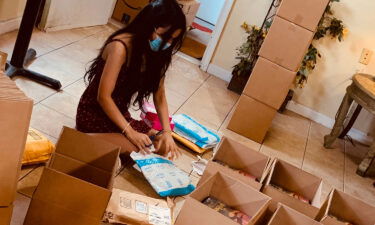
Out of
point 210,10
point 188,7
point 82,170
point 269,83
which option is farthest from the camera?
point 210,10

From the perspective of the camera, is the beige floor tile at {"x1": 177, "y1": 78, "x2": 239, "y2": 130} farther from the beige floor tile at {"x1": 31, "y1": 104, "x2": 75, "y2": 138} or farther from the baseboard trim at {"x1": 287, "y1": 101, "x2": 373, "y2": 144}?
the beige floor tile at {"x1": 31, "y1": 104, "x2": 75, "y2": 138}

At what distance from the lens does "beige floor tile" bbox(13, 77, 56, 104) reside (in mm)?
2594

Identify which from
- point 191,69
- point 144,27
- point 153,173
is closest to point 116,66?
point 144,27

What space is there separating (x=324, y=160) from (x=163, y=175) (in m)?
1.68

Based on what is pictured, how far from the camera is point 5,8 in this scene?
319 centimetres

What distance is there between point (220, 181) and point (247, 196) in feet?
0.39

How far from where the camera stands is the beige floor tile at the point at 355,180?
10.4 ft

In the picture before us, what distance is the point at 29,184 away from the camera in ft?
6.15

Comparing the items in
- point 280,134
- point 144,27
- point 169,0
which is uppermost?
point 169,0

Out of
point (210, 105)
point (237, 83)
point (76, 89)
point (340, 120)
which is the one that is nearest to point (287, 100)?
point (237, 83)

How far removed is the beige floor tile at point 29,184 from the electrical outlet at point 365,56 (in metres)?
3.01

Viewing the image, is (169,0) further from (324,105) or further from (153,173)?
(324,105)

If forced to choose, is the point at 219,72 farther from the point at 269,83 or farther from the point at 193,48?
the point at 269,83

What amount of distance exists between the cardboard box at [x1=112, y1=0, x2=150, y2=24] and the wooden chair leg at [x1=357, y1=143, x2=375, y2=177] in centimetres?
247
